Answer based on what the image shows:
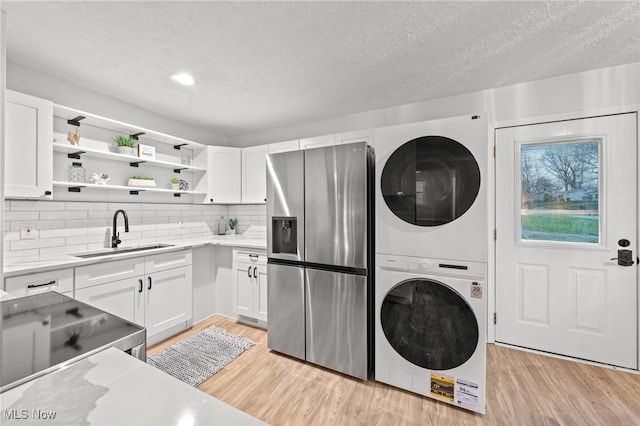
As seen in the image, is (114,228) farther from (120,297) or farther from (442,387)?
(442,387)

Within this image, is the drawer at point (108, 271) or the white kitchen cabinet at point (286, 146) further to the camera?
the white kitchen cabinet at point (286, 146)

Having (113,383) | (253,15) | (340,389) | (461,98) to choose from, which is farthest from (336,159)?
(113,383)

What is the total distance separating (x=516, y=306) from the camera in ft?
8.44

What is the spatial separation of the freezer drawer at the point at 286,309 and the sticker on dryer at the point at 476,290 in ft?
4.28

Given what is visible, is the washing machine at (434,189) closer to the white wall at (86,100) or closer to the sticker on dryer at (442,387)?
the sticker on dryer at (442,387)

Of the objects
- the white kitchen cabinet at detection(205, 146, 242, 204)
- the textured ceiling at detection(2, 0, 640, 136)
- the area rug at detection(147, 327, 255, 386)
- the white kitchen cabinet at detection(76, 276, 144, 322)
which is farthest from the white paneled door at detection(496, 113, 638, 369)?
the white kitchen cabinet at detection(76, 276, 144, 322)

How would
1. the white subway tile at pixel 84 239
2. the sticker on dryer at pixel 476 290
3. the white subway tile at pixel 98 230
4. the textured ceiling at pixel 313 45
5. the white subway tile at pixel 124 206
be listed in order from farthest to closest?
the white subway tile at pixel 124 206 < the white subway tile at pixel 98 230 < the white subway tile at pixel 84 239 < the sticker on dryer at pixel 476 290 < the textured ceiling at pixel 313 45

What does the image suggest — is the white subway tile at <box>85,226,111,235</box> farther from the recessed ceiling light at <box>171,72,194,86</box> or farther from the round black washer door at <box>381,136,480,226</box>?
the round black washer door at <box>381,136,480,226</box>

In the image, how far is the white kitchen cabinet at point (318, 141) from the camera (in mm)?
3076

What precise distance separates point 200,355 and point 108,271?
1090mm

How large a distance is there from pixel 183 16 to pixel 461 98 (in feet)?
8.26

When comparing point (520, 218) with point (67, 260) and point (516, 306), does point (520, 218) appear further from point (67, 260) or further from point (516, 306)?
point (67, 260)

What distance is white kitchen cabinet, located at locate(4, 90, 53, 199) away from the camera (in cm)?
190

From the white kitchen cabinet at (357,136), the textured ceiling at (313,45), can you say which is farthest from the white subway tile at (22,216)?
the white kitchen cabinet at (357,136)
